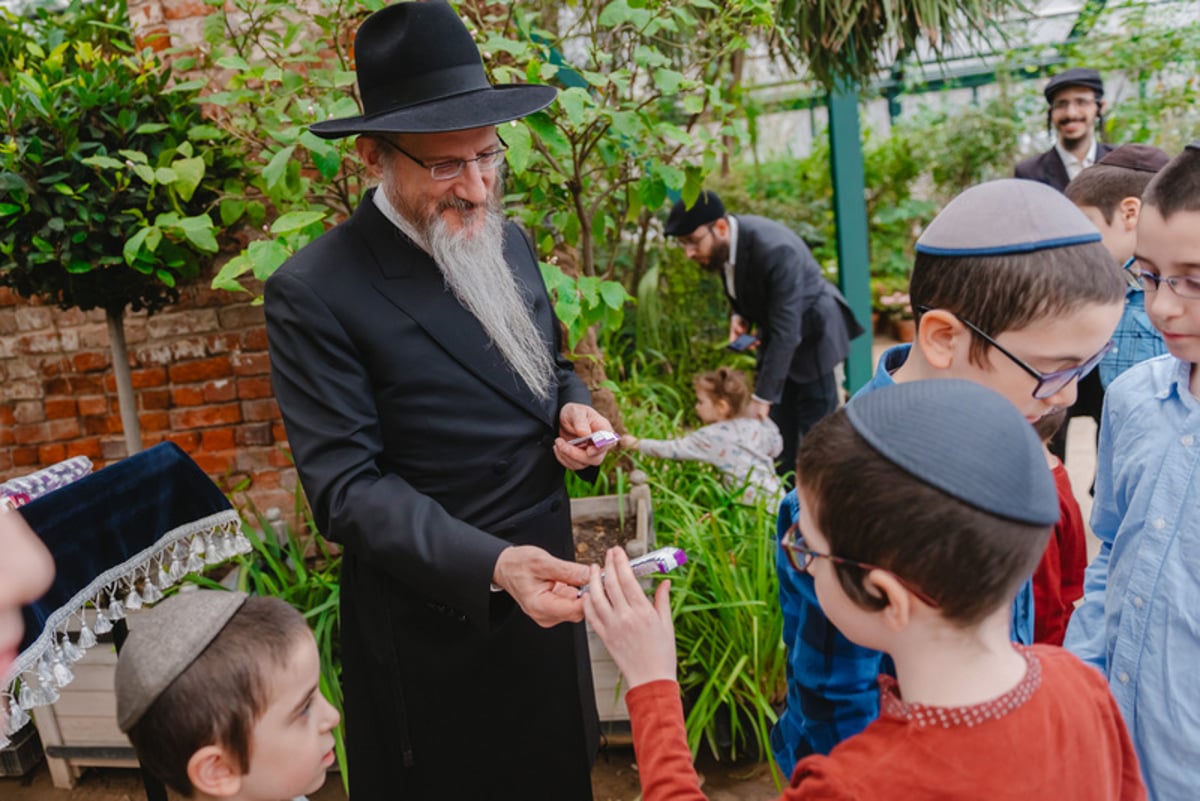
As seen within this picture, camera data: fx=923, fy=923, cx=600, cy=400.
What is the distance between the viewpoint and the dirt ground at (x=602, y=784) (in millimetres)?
3010

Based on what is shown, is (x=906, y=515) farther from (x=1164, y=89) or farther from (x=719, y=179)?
(x=1164, y=89)

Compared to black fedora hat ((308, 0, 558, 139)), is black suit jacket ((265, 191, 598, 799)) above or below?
below

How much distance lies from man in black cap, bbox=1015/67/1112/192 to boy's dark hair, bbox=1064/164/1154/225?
6.21ft

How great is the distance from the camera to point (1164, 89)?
7.79 meters

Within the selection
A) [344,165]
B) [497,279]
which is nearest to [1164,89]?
[344,165]

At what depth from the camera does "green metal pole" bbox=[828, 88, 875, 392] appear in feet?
19.3

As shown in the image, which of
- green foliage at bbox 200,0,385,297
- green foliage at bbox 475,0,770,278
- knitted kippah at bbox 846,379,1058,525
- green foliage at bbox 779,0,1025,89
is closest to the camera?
knitted kippah at bbox 846,379,1058,525

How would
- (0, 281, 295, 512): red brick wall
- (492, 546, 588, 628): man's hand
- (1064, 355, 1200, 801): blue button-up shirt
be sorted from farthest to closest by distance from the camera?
(0, 281, 295, 512): red brick wall → (492, 546, 588, 628): man's hand → (1064, 355, 1200, 801): blue button-up shirt

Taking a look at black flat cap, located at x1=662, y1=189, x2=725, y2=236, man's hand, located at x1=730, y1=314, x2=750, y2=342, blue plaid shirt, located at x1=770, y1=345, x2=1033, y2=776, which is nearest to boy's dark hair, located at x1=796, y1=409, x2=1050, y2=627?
blue plaid shirt, located at x1=770, y1=345, x2=1033, y2=776

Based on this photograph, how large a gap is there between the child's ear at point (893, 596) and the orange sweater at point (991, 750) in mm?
106

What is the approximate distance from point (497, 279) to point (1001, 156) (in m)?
8.96

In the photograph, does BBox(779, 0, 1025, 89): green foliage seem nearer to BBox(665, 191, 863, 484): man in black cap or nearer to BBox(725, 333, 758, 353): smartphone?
BBox(665, 191, 863, 484): man in black cap

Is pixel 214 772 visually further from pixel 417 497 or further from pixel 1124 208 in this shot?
pixel 1124 208

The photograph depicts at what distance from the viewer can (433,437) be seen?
74.4 inches
